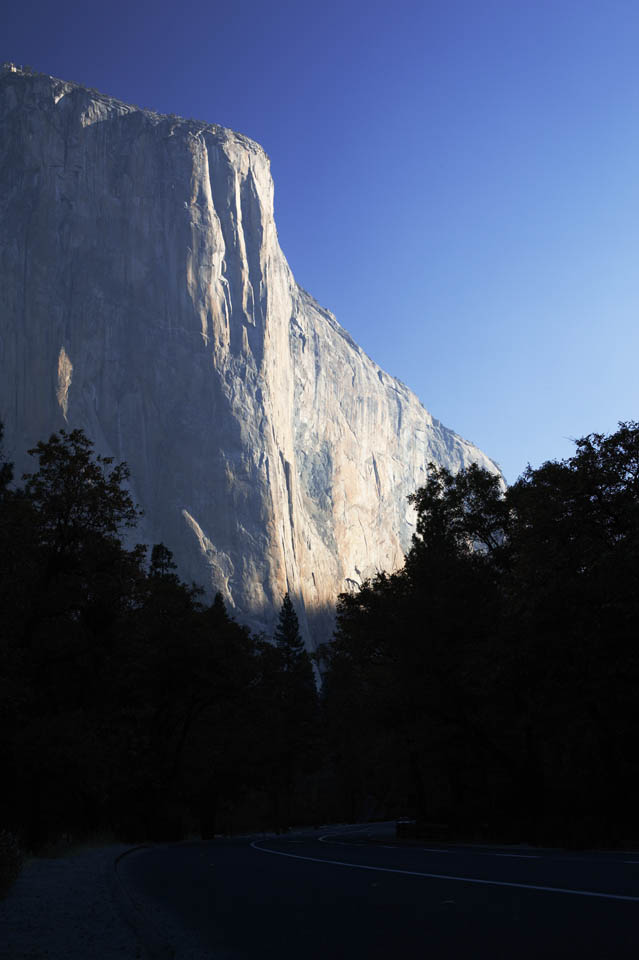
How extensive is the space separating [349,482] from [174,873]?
142 meters

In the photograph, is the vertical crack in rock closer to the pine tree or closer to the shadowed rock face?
the shadowed rock face

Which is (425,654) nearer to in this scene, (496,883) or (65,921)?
(496,883)

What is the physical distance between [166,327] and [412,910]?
123 meters

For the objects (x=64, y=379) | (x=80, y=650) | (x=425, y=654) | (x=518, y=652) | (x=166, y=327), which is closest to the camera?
(x=518, y=652)

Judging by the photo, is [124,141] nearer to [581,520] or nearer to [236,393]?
[236,393]

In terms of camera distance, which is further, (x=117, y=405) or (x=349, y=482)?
(x=349, y=482)

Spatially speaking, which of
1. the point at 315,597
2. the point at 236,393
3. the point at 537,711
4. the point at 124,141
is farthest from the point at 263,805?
the point at 124,141

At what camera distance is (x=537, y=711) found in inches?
960

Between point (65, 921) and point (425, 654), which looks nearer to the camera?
point (65, 921)

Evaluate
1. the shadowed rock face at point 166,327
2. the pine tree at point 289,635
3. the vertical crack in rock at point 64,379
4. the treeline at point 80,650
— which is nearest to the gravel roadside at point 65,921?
the treeline at point 80,650

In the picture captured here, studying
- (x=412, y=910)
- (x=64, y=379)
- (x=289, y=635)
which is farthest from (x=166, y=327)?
(x=412, y=910)

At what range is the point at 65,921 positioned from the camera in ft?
28.7

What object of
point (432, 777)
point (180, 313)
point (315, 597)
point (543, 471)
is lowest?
point (432, 777)

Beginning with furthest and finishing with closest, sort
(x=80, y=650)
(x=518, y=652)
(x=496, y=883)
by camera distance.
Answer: (x=80, y=650), (x=518, y=652), (x=496, y=883)
